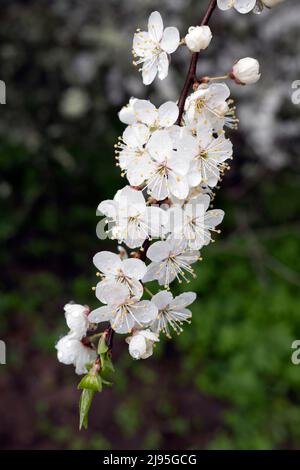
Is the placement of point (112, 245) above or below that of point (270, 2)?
above

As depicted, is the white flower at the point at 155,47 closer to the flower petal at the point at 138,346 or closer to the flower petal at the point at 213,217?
the flower petal at the point at 213,217

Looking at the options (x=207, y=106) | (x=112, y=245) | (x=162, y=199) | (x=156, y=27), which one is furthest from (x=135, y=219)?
(x=112, y=245)

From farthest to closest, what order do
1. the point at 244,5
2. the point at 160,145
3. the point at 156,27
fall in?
the point at 156,27 < the point at 244,5 < the point at 160,145

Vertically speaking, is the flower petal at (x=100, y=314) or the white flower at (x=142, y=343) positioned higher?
the flower petal at (x=100, y=314)

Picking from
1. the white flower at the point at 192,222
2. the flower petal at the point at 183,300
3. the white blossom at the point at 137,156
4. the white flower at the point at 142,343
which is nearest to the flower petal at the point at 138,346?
the white flower at the point at 142,343

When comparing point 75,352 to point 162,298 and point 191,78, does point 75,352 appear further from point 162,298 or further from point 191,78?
point 191,78

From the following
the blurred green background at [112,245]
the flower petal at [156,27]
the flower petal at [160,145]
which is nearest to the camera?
the flower petal at [160,145]

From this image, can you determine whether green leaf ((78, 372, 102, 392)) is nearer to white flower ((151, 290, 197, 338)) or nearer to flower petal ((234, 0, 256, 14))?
white flower ((151, 290, 197, 338))

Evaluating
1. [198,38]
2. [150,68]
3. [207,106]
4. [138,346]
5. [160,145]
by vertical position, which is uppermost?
[150,68]

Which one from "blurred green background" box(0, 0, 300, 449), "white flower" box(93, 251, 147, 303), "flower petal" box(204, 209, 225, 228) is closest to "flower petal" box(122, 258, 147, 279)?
"white flower" box(93, 251, 147, 303)
